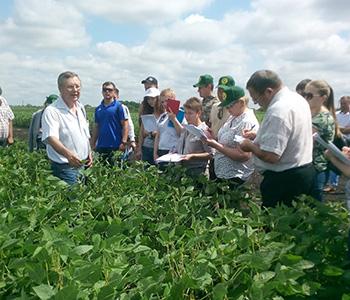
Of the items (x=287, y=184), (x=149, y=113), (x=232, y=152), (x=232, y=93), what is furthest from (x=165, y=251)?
(x=149, y=113)

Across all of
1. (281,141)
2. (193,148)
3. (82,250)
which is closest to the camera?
(82,250)

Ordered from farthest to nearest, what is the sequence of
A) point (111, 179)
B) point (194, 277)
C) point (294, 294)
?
point (111, 179)
point (294, 294)
point (194, 277)

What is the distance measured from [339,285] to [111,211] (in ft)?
3.82

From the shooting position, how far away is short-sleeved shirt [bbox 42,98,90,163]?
4.35 meters

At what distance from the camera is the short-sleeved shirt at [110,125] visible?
6.58 meters

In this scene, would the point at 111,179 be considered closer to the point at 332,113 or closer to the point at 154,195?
the point at 154,195

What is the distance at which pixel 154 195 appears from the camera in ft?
9.51

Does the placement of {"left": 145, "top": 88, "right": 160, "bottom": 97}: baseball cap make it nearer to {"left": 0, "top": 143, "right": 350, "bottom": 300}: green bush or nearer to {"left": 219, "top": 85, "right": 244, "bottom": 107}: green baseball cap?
{"left": 219, "top": 85, "right": 244, "bottom": 107}: green baseball cap

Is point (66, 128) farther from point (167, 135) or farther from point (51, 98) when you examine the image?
point (51, 98)

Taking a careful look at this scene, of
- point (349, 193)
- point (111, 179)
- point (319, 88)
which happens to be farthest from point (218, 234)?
point (319, 88)

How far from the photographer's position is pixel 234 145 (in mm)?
4172

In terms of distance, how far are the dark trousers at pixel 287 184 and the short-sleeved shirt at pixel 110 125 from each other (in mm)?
3391

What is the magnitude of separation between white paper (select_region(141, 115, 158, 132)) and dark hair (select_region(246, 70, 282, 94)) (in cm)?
264

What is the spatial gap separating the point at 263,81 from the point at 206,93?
89.9 inches
